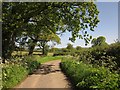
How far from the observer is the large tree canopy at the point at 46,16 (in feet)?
102

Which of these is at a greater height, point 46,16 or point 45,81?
point 46,16

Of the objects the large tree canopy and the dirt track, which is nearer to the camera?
the dirt track

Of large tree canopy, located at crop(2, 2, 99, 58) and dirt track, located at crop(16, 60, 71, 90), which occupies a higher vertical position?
large tree canopy, located at crop(2, 2, 99, 58)

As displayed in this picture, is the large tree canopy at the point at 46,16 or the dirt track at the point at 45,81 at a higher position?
the large tree canopy at the point at 46,16

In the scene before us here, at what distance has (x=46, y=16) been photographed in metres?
33.3

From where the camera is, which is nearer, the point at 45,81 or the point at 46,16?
the point at 45,81

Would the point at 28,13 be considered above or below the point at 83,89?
above

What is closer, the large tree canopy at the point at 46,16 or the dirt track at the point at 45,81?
the dirt track at the point at 45,81

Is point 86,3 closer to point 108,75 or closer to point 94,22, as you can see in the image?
point 94,22

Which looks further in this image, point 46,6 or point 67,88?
point 46,6

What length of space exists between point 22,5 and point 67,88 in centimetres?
1592

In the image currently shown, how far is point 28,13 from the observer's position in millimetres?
32688

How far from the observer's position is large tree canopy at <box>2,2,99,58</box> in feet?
102

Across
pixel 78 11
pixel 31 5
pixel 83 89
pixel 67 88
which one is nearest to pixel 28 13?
pixel 31 5
